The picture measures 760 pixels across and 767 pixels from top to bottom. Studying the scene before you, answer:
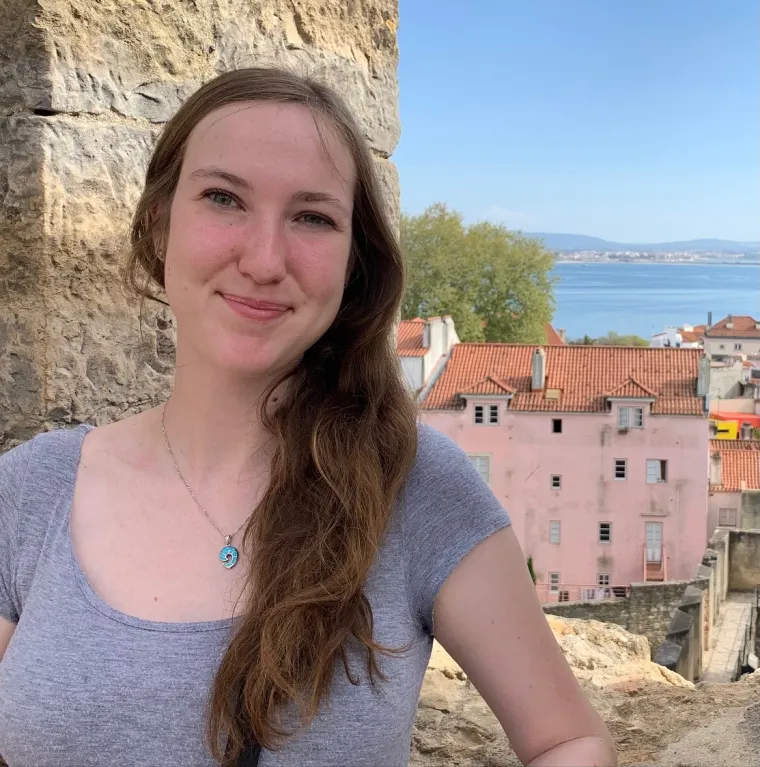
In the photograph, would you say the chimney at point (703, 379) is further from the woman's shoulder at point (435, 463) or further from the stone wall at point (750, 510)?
the woman's shoulder at point (435, 463)

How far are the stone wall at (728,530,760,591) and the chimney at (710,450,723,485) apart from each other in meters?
6.39

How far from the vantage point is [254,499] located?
154 centimetres

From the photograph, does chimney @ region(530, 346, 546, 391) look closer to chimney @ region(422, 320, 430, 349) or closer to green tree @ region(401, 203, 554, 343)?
chimney @ region(422, 320, 430, 349)

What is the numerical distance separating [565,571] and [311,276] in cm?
2307

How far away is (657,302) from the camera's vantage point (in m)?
162

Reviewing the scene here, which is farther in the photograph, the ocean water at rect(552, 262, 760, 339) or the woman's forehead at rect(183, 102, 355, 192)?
the ocean water at rect(552, 262, 760, 339)

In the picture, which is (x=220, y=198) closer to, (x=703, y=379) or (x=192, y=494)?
(x=192, y=494)

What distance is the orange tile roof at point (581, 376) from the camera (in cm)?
2273

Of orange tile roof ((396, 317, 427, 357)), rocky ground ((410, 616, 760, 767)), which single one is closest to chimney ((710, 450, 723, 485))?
orange tile roof ((396, 317, 427, 357))

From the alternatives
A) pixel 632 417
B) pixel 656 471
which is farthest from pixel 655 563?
pixel 632 417

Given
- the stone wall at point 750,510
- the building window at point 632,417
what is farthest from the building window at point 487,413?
the stone wall at point 750,510

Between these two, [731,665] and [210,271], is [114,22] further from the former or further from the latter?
[731,665]

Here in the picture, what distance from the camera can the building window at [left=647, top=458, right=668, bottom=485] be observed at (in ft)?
74.3

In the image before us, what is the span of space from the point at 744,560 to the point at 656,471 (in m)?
5.53
